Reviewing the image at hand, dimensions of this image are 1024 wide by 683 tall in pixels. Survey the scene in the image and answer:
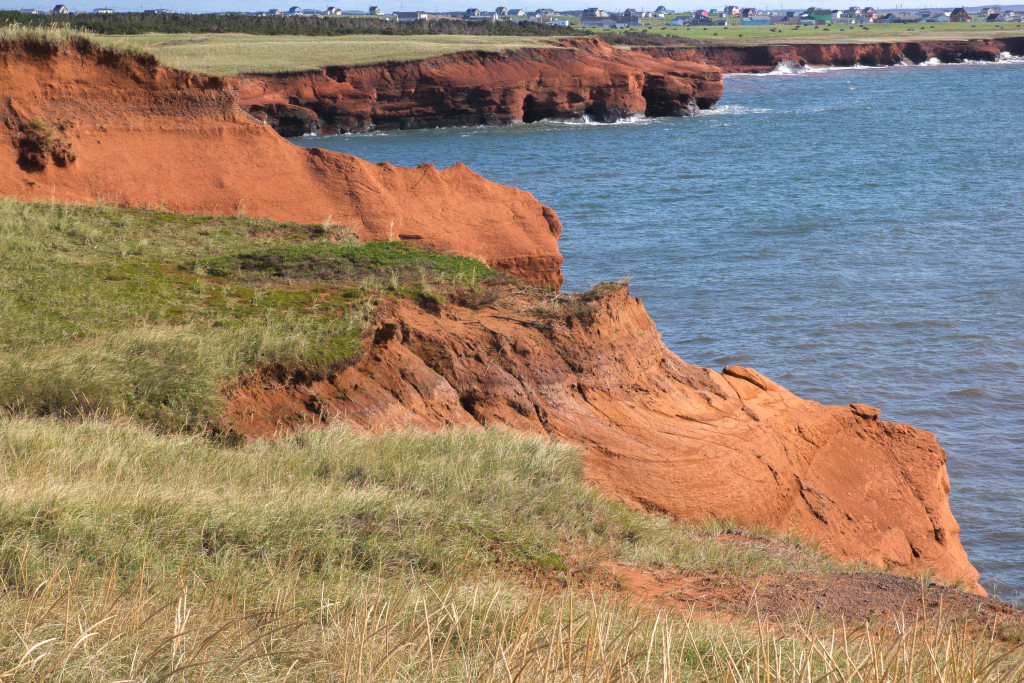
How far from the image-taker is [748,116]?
62531 mm

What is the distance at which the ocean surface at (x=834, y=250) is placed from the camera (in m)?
15.6

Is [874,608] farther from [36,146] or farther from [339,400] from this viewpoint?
[36,146]

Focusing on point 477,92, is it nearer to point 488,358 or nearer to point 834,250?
point 834,250

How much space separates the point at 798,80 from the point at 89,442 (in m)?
94.9

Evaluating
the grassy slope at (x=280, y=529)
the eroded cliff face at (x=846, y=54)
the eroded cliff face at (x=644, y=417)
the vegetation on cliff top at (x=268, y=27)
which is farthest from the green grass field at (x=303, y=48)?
the eroded cliff face at (x=644, y=417)

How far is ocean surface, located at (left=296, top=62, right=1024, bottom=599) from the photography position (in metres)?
15.6

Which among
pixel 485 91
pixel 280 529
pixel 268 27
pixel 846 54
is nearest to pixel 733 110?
pixel 485 91

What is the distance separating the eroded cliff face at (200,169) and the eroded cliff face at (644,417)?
4.75 m

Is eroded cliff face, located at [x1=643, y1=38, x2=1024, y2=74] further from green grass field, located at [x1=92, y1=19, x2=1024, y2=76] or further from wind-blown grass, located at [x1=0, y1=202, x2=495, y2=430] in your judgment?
wind-blown grass, located at [x1=0, y1=202, x2=495, y2=430]

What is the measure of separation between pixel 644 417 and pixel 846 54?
361 feet

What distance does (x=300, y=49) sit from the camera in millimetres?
64312

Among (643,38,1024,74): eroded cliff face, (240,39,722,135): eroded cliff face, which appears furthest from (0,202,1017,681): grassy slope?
(643,38,1024,74): eroded cliff face

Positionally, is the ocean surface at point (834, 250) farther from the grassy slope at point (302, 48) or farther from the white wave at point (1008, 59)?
the white wave at point (1008, 59)

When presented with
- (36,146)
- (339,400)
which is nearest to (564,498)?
(339,400)
